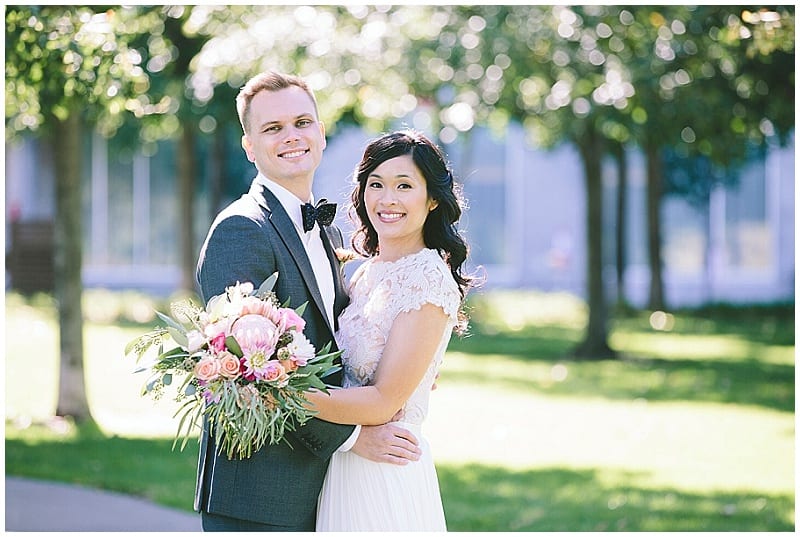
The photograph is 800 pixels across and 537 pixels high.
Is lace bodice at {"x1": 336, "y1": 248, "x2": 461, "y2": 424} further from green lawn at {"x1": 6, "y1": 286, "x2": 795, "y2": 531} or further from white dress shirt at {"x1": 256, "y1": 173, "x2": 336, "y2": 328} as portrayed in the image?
green lawn at {"x1": 6, "y1": 286, "x2": 795, "y2": 531}

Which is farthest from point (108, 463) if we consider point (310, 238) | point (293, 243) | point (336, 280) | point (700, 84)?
point (700, 84)

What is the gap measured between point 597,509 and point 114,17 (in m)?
4.36

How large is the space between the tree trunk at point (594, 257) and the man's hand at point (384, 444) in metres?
12.3

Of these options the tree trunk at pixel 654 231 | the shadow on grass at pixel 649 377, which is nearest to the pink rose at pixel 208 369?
the shadow on grass at pixel 649 377

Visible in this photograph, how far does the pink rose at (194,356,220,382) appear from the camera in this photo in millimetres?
3389

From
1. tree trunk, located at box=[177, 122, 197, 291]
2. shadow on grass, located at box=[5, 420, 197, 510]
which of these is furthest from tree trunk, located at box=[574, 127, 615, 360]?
tree trunk, located at box=[177, 122, 197, 291]

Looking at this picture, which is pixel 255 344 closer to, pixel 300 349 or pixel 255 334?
pixel 255 334

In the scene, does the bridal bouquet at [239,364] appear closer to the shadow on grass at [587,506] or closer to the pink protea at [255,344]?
the pink protea at [255,344]

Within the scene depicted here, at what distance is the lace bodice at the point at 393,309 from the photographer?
12.9 ft

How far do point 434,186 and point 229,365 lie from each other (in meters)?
1.04

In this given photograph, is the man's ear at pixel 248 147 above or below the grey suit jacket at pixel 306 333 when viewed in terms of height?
above

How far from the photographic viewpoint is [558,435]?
10.8m

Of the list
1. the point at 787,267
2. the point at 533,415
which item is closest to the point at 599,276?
the point at 533,415

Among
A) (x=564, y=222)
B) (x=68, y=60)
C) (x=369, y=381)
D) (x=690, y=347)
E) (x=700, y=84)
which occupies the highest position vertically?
(x=700, y=84)
